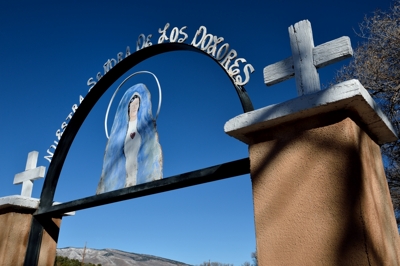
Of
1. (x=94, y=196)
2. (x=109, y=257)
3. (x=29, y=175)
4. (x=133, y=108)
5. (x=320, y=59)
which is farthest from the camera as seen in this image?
(x=109, y=257)

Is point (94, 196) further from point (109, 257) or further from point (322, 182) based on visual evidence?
point (109, 257)

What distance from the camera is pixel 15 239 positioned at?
432 cm

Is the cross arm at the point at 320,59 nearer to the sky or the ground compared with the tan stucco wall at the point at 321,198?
nearer to the sky

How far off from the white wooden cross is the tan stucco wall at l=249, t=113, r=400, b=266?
318mm

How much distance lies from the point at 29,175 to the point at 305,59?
3.97 metres

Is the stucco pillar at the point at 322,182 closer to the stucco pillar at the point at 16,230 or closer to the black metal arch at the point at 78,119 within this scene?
the black metal arch at the point at 78,119

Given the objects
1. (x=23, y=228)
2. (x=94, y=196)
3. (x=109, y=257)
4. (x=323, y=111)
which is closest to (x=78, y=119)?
(x=94, y=196)

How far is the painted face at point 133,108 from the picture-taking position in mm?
4566

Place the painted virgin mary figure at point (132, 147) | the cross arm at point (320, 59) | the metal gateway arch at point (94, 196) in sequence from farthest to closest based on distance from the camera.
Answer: the painted virgin mary figure at point (132, 147) → the metal gateway arch at point (94, 196) → the cross arm at point (320, 59)

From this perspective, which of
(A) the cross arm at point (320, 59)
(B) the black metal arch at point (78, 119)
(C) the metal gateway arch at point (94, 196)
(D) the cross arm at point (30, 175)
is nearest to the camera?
(A) the cross arm at point (320, 59)

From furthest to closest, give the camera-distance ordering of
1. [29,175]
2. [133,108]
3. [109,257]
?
1. [109,257]
2. [29,175]
3. [133,108]

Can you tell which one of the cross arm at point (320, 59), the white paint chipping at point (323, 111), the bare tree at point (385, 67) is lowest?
the white paint chipping at point (323, 111)

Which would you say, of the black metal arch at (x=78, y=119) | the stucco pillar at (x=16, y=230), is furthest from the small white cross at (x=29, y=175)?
the stucco pillar at (x=16, y=230)

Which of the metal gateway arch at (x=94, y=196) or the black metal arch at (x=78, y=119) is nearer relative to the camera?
the metal gateway arch at (x=94, y=196)
